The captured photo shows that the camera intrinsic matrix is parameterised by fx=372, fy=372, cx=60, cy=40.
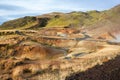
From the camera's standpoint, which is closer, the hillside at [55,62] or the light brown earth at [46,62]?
the hillside at [55,62]

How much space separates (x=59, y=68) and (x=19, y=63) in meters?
5.83

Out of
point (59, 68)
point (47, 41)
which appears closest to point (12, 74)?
point (59, 68)

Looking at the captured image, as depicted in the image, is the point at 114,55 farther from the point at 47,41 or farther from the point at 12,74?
the point at 47,41

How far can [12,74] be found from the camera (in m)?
46.1

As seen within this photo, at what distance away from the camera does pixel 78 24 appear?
194375 millimetres

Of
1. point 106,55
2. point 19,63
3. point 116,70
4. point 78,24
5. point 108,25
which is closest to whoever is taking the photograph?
point 116,70

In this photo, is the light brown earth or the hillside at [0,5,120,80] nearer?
the hillside at [0,5,120,80]

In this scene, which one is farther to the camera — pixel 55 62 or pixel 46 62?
pixel 46 62

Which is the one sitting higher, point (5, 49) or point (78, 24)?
point (5, 49)

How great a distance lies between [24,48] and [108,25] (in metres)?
70.5

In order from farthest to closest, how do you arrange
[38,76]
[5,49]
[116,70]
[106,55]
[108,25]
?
[108,25] < [5,49] < [106,55] < [38,76] < [116,70]

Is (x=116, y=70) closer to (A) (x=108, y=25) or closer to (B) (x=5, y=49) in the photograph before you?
(B) (x=5, y=49)

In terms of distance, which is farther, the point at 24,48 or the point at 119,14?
the point at 119,14

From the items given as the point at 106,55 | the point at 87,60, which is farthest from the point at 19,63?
the point at 106,55
